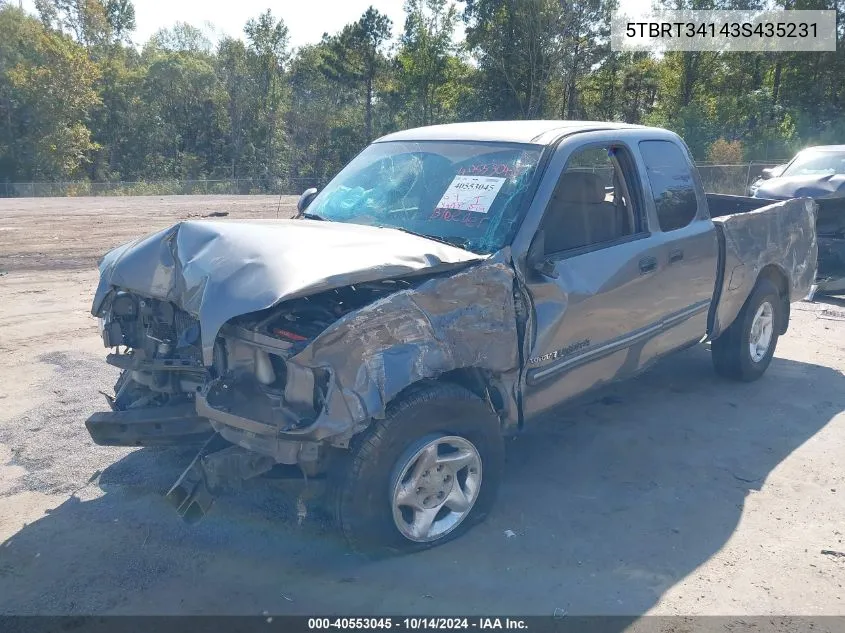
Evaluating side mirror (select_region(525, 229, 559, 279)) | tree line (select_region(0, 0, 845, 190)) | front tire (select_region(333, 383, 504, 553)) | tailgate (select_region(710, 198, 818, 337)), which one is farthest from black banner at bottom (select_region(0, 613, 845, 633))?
tree line (select_region(0, 0, 845, 190))

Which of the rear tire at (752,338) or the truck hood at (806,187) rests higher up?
the truck hood at (806,187)

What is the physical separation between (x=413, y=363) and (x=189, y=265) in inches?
48.6

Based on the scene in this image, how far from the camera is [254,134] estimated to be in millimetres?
57938

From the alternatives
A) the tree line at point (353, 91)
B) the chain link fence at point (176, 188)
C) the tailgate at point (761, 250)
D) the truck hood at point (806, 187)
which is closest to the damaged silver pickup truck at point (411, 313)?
the tailgate at point (761, 250)

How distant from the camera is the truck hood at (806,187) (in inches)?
392

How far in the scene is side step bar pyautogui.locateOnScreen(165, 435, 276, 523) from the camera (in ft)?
10.8

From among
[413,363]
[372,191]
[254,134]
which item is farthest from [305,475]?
[254,134]

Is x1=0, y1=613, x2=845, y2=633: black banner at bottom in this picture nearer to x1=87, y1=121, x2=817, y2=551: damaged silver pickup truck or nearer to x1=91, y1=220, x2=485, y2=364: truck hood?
x1=87, y1=121, x2=817, y2=551: damaged silver pickup truck

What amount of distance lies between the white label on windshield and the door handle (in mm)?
1114

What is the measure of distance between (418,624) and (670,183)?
11.4 feet

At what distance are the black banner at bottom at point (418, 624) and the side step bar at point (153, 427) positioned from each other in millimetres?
867

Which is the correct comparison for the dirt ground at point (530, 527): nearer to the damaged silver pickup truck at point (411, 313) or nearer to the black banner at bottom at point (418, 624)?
the black banner at bottom at point (418, 624)

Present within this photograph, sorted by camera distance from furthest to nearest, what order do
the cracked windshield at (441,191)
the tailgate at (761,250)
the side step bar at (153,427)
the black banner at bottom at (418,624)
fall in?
the tailgate at (761,250)
the cracked windshield at (441,191)
the side step bar at (153,427)
the black banner at bottom at (418,624)

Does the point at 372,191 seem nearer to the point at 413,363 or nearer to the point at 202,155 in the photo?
the point at 413,363
